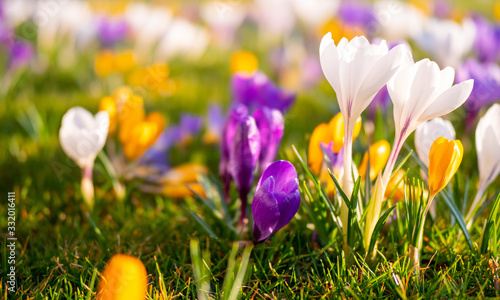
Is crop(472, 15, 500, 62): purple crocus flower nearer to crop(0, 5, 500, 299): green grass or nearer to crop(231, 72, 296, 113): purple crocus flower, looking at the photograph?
crop(0, 5, 500, 299): green grass

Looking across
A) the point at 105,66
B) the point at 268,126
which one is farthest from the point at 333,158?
the point at 105,66

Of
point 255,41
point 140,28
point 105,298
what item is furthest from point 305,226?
point 255,41

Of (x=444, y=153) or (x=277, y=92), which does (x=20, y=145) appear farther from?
(x=444, y=153)

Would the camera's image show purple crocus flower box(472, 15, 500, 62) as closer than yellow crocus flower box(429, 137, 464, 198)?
No

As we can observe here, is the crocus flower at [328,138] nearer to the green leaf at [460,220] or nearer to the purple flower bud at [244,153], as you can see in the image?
the purple flower bud at [244,153]

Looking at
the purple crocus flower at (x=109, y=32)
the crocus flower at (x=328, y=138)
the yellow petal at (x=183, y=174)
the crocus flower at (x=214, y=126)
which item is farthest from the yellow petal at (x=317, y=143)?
the purple crocus flower at (x=109, y=32)

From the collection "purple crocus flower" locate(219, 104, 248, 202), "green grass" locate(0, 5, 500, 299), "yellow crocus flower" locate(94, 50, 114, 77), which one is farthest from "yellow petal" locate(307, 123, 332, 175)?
"yellow crocus flower" locate(94, 50, 114, 77)
